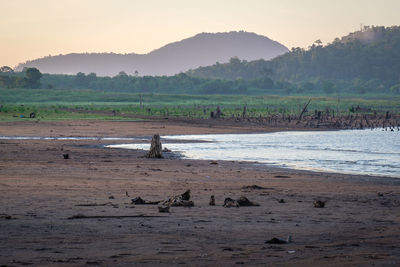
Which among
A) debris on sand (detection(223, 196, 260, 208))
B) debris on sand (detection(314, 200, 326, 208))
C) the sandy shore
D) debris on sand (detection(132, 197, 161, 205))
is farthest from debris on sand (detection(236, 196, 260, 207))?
debris on sand (detection(132, 197, 161, 205))

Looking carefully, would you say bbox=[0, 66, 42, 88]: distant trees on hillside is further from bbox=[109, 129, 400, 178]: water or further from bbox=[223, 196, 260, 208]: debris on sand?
bbox=[223, 196, 260, 208]: debris on sand

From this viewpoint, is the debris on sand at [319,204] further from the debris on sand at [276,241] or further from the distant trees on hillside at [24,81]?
the distant trees on hillside at [24,81]

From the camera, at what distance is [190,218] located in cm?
1112

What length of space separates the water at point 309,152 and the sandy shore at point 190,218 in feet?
10.5

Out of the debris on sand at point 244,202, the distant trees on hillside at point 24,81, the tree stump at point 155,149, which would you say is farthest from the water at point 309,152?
the distant trees on hillside at point 24,81

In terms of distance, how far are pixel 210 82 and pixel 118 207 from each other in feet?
482

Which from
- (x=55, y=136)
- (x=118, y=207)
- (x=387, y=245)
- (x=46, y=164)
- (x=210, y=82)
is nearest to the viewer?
(x=387, y=245)

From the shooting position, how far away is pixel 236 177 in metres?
18.6

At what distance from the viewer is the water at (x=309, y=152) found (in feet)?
76.3

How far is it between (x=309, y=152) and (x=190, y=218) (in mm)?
18816

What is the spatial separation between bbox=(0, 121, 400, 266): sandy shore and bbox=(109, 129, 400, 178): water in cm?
320

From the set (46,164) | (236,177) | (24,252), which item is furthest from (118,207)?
(46,164)

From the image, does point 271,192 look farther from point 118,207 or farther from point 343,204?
point 118,207

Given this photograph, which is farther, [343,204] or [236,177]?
[236,177]
